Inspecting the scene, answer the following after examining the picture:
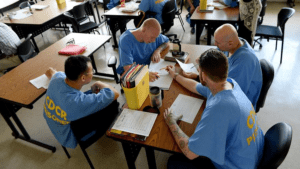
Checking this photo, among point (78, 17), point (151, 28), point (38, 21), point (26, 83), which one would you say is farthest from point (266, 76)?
point (38, 21)

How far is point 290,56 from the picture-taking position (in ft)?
11.0

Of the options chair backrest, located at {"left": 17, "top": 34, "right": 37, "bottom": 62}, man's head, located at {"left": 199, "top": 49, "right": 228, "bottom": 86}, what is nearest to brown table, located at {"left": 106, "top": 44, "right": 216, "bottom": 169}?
man's head, located at {"left": 199, "top": 49, "right": 228, "bottom": 86}

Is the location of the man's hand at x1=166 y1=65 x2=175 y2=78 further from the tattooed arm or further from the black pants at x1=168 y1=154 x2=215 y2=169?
the black pants at x1=168 y1=154 x2=215 y2=169

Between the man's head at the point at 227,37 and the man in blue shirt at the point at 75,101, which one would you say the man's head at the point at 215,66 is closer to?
the man's head at the point at 227,37

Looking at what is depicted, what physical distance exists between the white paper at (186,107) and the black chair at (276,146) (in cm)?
45

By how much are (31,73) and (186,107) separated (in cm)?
169

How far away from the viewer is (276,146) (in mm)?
1062

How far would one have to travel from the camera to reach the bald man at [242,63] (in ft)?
5.24

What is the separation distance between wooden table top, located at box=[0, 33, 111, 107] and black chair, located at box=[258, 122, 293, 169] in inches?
70.1

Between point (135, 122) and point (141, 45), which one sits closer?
point (135, 122)

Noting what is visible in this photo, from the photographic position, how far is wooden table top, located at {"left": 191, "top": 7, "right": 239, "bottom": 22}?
3.04 meters

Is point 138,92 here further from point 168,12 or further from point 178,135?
point 168,12

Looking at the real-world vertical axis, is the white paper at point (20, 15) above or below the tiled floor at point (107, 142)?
above

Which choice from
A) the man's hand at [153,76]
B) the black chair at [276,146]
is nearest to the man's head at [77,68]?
the man's hand at [153,76]
